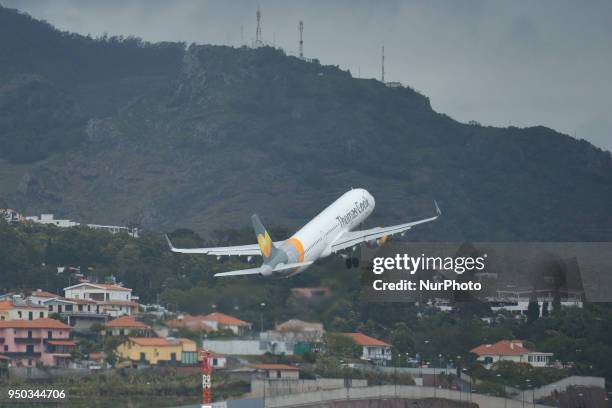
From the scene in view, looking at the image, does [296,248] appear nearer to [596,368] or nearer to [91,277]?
A: [596,368]

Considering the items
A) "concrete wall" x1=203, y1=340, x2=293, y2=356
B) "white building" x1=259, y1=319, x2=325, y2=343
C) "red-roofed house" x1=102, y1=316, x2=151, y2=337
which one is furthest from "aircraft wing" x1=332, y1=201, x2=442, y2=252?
"red-roofed house" x1=102, y1=316, x2=151, y2=337

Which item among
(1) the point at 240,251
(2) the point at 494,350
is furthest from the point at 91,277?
(1) the point at 240,251

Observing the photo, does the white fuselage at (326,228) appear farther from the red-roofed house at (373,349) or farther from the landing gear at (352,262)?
the red-roofed house at (373,349)

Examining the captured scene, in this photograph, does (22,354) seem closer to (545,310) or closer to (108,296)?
(108,296)

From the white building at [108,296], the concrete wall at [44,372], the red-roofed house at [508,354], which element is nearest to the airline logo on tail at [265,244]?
the concrete wall at [44,372]

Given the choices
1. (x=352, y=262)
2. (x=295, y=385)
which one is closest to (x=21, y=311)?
(x=295, y=385)

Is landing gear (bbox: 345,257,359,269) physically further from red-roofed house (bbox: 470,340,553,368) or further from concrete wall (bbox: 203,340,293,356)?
red-roofed house (bbox: 470,340,553,368)
